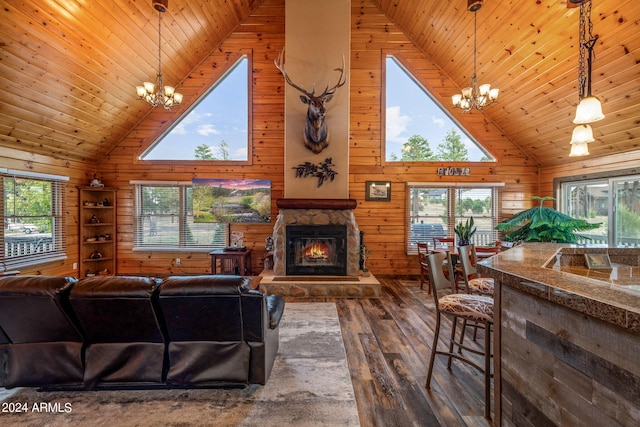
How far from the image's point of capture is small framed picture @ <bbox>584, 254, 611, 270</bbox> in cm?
211

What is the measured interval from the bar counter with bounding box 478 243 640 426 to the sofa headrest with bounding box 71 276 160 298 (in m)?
2.32

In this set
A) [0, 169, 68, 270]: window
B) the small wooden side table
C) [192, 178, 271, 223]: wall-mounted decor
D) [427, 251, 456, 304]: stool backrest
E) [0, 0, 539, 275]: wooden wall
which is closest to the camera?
[427, 251, 456, 304]: stool backrest

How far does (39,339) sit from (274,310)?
1772 mm

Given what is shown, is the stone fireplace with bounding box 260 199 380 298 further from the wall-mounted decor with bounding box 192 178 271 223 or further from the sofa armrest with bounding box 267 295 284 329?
the sofa armrest with bounding box 267 295 284 329

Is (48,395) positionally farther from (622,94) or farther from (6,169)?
(622,94)

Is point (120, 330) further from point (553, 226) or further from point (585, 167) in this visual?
point (585, 167)

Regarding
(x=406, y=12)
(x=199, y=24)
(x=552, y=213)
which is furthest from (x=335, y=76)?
(x=552, y=213)

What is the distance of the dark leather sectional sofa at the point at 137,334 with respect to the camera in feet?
6.70

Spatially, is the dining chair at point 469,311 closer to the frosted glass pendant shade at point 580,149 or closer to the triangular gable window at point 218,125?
the frosted glass pendant shade at point 580,149

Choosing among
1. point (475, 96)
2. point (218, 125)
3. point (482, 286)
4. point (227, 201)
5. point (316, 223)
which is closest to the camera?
point (482, 286)

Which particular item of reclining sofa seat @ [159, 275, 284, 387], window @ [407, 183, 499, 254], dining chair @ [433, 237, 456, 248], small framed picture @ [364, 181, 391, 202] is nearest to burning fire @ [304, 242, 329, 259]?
small framed picture @ [364, 181, 391, 202]

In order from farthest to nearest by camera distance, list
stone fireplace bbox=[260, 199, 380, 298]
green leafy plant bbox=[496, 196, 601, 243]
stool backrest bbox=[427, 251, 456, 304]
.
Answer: stone fireplace bbox=[260, 199, 380, 298] → green leafy plant bbox=[496, 196, 601, 243] → stool backrest bbox=[427, 251, 456, 304]

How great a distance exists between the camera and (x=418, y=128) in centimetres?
614

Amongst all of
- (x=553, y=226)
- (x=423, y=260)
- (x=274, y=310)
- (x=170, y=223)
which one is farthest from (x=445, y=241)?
(x=170, y=223)
